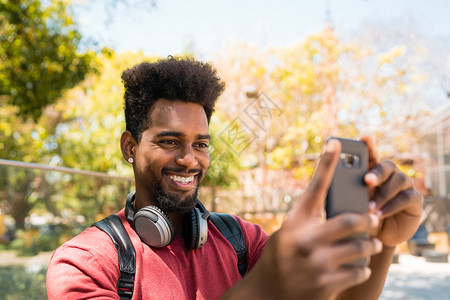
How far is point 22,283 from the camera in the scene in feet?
11.5

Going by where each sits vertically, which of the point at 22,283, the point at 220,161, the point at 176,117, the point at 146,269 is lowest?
the point at 22,283

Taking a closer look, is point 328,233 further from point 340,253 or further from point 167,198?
point 167,198

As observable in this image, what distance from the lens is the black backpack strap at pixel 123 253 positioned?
48.4 inches

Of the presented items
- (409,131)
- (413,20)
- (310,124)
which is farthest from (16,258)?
(413,20)

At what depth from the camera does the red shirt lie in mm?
1148

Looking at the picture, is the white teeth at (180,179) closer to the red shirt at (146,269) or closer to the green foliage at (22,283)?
the red shirt at (146,269)

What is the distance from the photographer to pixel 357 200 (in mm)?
748

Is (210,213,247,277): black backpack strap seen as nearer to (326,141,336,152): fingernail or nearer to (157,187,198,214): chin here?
(157,187,198,214): chin

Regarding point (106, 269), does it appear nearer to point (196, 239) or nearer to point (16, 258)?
point (196, 239)

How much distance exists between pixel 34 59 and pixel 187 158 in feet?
19.8

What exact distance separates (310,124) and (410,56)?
3.61 m

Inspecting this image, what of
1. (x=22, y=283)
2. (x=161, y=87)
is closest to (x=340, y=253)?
(x=161, y=87)

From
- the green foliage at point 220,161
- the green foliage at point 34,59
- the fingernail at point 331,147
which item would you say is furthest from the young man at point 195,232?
the green foliage at point 34,59

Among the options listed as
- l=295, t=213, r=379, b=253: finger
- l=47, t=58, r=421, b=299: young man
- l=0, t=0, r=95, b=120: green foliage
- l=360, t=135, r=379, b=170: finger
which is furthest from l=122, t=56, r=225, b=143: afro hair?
l=0, t=0, r=95, b=120: green foliage
